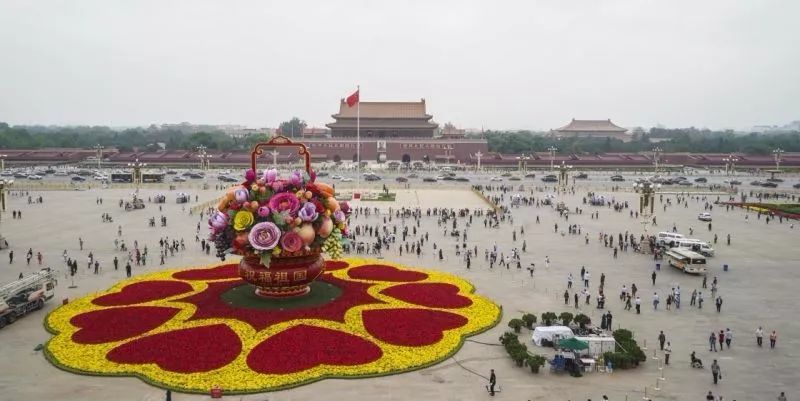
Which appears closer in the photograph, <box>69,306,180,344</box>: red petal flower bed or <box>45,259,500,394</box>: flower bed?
<box>45,259,500,394</box>: flower bed

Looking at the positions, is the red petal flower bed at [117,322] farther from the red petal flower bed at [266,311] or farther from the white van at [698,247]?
the white van at [698,247]

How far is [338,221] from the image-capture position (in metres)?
18.5

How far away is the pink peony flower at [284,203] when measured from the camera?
1745 cm

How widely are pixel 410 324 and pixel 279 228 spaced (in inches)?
182

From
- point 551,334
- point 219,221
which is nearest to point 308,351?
point 219,221

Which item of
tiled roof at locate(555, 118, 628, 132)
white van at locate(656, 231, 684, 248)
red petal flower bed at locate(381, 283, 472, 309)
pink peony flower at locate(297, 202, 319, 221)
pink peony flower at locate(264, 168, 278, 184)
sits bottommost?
red petal flower bed at locate(381, 283, 472, 309)

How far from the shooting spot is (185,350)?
50.2 feet

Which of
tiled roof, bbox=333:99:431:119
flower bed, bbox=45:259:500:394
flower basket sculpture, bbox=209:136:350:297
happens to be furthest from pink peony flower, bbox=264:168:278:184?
tiled roof, bbox=333:99:431:119

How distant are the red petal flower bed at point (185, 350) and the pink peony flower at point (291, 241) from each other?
273cm

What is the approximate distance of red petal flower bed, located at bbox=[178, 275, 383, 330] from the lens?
17438 millimetres

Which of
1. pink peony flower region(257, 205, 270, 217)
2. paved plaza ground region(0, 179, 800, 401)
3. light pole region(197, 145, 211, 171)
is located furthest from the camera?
light pole region(197, 145, 211, 171)

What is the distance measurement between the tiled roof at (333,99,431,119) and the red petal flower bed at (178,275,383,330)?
261 ft

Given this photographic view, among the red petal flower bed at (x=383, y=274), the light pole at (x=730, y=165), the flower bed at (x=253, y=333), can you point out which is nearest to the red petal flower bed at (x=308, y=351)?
the flower bed at (x=253, y=333)

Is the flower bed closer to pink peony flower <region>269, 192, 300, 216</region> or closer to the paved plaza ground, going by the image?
the paved plaza ground
